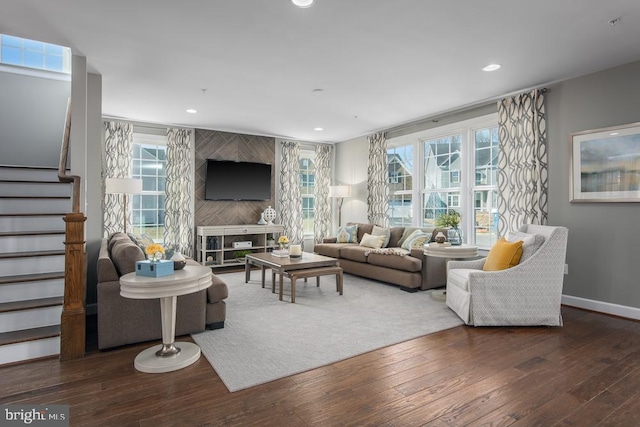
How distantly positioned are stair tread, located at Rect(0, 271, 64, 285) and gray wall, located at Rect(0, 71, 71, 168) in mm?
2316

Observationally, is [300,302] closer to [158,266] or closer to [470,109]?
[158,266]

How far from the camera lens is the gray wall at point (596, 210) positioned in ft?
12.1

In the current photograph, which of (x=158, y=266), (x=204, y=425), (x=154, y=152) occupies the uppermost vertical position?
(x=154, y=152)

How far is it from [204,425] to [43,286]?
2.22m

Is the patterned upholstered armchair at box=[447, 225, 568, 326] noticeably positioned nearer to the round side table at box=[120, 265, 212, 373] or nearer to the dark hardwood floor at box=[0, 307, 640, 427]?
the dark hardwood floor at box=[0, 307, 640, 427]

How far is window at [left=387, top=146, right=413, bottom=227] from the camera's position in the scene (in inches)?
256

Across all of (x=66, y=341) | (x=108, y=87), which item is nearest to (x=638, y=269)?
(x=66, y=341)

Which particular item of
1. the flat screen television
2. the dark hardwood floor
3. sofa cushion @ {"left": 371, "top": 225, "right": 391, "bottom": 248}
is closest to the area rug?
the dark hardwood floor

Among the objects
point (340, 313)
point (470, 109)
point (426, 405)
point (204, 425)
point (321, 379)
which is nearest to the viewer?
point (204, 425)

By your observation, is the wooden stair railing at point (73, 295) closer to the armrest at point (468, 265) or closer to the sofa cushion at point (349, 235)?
the armrest at point (468, 265)

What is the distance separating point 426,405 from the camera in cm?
208

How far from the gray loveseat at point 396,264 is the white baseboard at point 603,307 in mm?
1499

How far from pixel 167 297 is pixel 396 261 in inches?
127

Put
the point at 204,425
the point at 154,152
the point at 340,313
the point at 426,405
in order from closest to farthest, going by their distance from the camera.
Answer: the point at 204,425 < the point at 426,405 < the point at 340,313 < the point at 154,152
